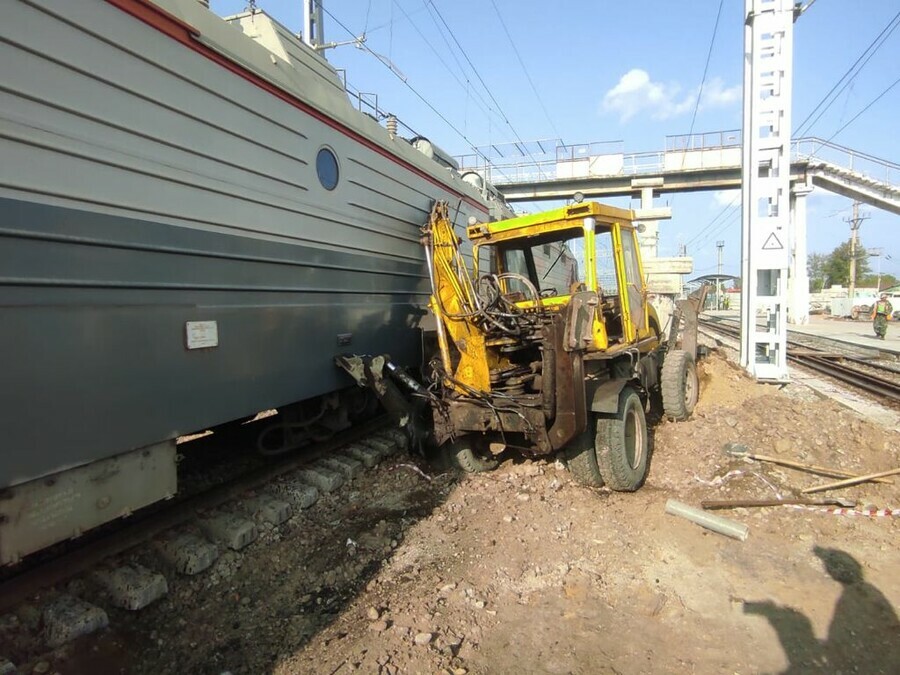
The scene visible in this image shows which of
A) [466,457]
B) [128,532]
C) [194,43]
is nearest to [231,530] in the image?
[128,532]

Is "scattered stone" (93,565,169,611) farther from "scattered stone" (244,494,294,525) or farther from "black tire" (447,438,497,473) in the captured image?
"black tire" (447,438,497,473)

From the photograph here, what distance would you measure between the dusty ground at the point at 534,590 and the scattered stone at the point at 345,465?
0.12m

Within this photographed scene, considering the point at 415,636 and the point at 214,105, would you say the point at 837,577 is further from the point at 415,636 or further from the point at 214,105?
the point at 214,105

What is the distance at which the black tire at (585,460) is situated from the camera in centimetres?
458

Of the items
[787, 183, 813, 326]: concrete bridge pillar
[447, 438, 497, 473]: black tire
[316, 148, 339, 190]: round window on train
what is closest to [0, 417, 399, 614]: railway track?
[447, 438, 497, 473]: black tire

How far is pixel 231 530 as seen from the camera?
3.54 m

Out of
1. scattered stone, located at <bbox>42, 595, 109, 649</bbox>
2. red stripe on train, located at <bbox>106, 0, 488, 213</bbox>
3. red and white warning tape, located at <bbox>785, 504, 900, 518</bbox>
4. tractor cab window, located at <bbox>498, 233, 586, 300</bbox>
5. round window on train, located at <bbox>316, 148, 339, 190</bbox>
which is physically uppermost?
red stripe on train, located at <bbox>106, 0, 488, 213</bbox>

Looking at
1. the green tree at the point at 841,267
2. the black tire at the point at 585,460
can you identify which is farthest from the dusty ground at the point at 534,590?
the green tree at the point at 841,267

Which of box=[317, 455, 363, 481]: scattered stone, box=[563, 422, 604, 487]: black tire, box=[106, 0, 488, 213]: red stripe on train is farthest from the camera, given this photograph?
box=[317, 455, 363, 481]: scattered stone

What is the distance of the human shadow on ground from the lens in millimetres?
2504

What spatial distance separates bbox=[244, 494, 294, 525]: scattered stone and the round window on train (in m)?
2.51

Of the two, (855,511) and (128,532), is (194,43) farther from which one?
(855,511)

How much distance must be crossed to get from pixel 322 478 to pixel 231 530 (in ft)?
3.36

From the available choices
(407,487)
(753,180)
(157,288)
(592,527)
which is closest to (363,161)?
(157,288)
